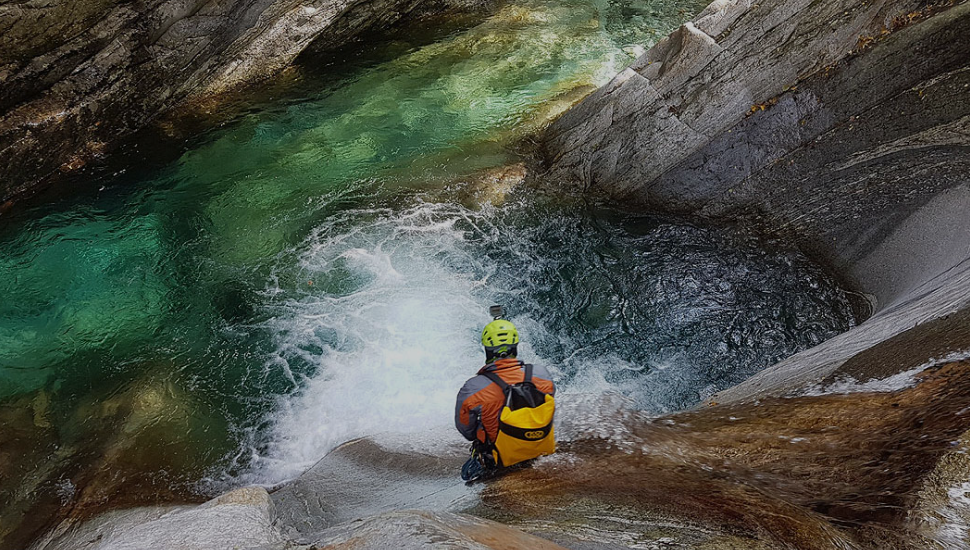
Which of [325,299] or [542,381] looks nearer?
[542,381]

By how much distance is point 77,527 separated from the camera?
5.51m

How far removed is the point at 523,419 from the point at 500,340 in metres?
0.62

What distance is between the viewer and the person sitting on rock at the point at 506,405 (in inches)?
171

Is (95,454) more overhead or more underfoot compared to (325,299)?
more underfoot

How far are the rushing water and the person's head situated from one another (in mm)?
2601

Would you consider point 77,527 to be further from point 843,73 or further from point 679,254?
point 843,73

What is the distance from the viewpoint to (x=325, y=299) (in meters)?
8.57

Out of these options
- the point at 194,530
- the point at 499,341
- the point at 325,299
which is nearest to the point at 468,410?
the point at 499,341

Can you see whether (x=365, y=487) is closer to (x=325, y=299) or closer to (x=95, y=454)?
(x=95, y=454)

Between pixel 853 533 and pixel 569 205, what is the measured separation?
7.31 metres

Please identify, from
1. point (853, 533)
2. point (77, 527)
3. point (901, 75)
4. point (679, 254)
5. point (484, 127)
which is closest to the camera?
point (853, 533)

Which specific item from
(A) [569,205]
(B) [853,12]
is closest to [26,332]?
(A) [569,205]

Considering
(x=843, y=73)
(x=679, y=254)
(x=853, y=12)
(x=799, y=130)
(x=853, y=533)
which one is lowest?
(x=853, y=533)

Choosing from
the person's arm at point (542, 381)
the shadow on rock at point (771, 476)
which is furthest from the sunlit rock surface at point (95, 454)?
the person's arm at point (542, 381)
